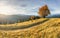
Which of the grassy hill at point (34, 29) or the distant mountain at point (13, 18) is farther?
the distant mountain at point (13, 18)

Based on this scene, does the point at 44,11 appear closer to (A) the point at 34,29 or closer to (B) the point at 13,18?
(A) the point at 34,29

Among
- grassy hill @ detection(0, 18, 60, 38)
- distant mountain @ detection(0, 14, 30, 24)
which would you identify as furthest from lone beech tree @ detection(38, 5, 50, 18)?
distant mountain @ detection(0, 14, 30, 24)

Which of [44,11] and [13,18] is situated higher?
[44,11]

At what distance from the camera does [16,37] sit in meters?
3.69

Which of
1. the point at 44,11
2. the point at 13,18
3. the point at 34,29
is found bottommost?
the point at 34,29

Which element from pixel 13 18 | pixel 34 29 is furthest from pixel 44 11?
pixel 13 18

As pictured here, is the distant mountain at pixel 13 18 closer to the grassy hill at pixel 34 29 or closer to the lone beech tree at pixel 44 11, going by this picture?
the grassy hill at pixel 34 29

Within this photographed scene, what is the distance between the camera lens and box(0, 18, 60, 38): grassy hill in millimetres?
3619

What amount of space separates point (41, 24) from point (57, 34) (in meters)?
0.39

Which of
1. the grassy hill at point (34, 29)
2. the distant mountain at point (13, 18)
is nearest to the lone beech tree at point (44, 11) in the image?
the grassy hill at point (34, 29)

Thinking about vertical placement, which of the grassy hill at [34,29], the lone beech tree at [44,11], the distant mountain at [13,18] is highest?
the lone beech tree at [44,11]

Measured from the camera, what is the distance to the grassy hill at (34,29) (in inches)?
142

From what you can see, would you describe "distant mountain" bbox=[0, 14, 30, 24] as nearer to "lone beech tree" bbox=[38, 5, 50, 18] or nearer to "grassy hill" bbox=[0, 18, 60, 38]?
"grassy hill" bbox=[0, 18, 60, 38]

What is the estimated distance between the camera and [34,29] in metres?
3.69
